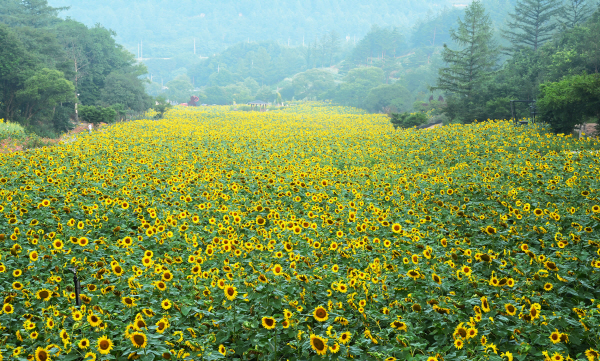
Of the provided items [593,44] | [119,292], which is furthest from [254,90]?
[119,292]

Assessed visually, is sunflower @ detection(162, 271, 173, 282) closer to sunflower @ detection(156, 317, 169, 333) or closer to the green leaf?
the green leaf

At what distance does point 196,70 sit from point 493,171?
485 ft

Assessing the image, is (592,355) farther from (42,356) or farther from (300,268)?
(42,356)

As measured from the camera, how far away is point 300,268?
4.60m

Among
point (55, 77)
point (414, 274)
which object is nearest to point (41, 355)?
point (414, 274)

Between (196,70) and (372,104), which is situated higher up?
(196,70)

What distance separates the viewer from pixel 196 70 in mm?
144875

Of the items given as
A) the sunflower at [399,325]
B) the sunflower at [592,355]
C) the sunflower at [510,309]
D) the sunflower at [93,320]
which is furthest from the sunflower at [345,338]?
the sunflower at [93,320]

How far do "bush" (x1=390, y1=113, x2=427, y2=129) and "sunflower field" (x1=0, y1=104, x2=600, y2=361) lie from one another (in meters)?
17.7

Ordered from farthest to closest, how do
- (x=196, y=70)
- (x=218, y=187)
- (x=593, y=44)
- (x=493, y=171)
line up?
(x=196, y=70) → (x=593, y=44) → (x=493, y=171) → (x=218, y=187)

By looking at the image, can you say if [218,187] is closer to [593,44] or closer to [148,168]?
[148,168]

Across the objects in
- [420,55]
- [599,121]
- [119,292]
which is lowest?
[119,292]

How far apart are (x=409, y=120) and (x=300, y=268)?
968 inches

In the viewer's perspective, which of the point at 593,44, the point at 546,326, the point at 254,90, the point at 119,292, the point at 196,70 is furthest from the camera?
the point at 196,70
